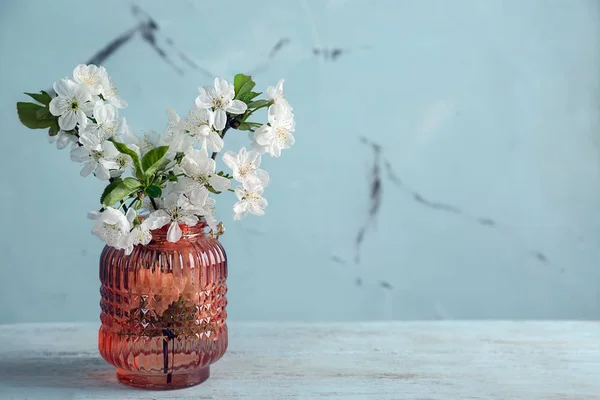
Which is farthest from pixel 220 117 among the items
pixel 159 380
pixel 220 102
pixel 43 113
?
pixel 159 380

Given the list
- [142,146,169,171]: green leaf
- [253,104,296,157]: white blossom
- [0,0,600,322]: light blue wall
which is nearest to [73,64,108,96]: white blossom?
[142,146,169,171]: green leaf

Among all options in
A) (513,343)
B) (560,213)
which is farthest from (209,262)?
(560,213)

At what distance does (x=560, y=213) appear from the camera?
1709mm

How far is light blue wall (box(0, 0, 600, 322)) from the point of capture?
1.60 m

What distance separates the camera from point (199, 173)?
94cm

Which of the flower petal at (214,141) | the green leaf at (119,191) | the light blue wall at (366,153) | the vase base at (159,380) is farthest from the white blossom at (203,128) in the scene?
the light blue wall at (366,153)

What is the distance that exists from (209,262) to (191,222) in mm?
80

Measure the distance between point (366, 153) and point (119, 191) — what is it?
0.86 meters

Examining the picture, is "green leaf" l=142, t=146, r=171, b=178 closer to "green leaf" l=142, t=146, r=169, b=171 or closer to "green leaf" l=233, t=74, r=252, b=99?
"green leaf" l=142, t=146, r=169, b=171

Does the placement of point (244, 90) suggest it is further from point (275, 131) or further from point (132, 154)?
point (132, 154)

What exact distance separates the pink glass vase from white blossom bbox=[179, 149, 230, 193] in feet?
0.24

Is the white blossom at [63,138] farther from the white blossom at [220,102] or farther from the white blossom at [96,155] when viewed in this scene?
the white blossom at [220,102]

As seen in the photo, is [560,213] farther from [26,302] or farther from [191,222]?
[26,302]

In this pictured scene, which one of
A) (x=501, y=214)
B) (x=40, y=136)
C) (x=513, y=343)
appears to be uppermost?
(x=40, y=136)
